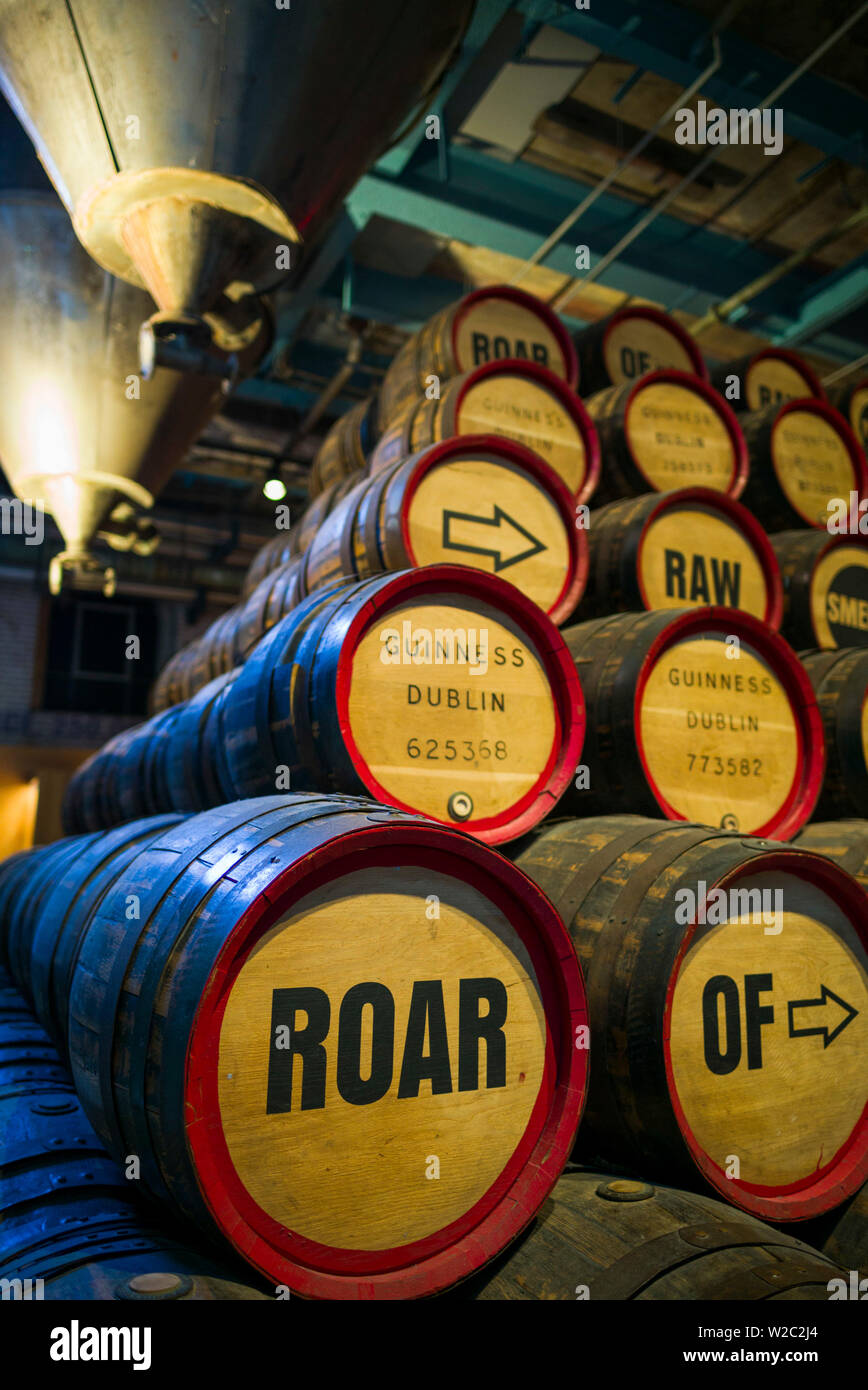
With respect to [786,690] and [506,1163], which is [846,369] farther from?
[506,1163]

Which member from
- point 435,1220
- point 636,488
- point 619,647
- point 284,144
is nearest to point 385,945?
point 435,1220

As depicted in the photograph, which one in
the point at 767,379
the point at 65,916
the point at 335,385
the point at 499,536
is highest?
the point at 335,385

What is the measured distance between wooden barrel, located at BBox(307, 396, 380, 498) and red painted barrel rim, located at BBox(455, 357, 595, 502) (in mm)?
926

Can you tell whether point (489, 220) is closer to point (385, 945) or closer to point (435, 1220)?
point (385, 945)

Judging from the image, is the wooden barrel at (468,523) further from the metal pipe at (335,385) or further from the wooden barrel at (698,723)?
the metal pipe at (335,385)

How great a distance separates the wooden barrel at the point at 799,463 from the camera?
351 cm

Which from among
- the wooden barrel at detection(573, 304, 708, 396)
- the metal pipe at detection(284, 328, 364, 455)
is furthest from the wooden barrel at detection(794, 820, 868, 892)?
the metal pipe at detection(284, 328, 364, 455)

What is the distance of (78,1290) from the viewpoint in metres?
1.11

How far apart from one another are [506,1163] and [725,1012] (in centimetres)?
58

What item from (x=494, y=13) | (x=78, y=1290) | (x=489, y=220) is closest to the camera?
(x=78, y=1290)

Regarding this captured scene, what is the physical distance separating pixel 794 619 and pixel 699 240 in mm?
3315

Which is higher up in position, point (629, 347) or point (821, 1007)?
point (629, 347)

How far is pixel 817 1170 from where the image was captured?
5.81 feet

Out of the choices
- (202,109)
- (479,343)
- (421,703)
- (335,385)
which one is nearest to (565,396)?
(479,343)
